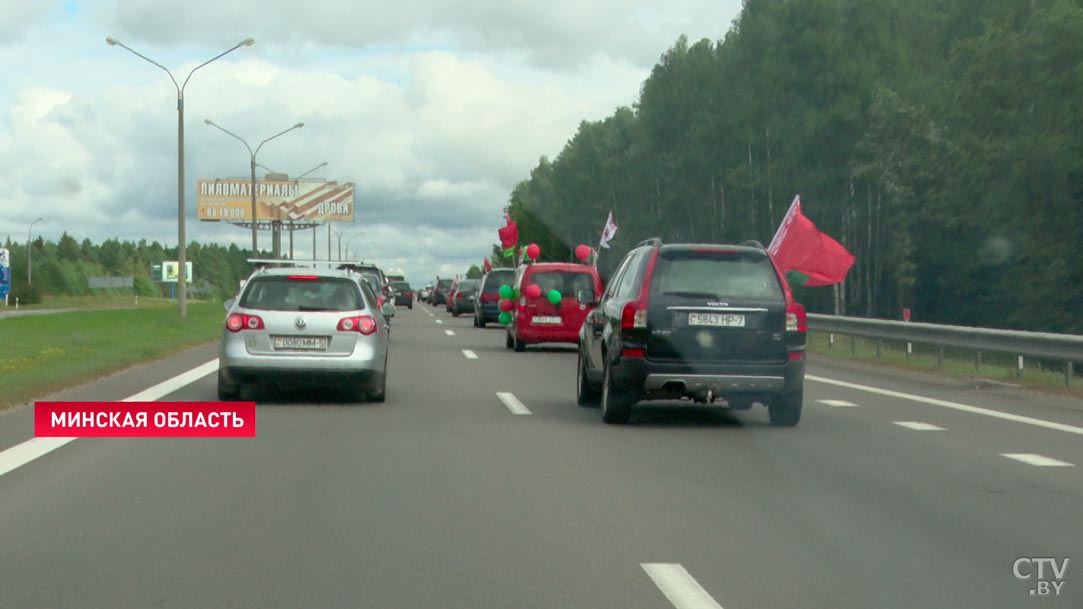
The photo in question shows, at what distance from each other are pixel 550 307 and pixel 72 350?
8233mm

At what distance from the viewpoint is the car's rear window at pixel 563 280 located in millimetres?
25906

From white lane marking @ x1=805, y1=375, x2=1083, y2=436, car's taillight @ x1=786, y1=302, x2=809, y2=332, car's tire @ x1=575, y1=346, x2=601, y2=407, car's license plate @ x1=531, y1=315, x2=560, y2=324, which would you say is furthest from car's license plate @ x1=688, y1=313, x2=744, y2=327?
car's license plate @ x1=531, y1=315, x2=560, y2=324

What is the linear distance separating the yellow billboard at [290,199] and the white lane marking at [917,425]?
84.5 metres

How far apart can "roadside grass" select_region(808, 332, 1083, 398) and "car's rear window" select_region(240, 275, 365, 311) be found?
28.1 feet

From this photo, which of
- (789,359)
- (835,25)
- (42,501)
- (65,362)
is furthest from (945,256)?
(42,501)

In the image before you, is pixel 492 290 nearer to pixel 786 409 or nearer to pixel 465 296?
pixel 465 296

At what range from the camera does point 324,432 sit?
39.0ft

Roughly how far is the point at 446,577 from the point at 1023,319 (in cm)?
4410

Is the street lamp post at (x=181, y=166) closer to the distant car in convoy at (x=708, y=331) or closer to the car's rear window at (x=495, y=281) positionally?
the car's rear window at (x=495, y=281)

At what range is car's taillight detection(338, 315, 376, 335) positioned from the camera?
14.6m

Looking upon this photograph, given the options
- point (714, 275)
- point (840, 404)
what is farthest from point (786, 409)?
point (840, 404)

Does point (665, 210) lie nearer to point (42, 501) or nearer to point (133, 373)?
point (133, 373)
